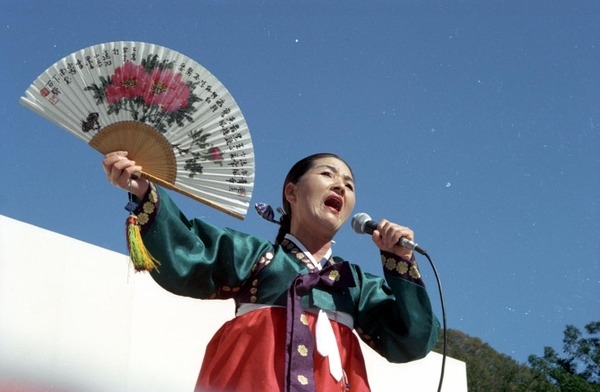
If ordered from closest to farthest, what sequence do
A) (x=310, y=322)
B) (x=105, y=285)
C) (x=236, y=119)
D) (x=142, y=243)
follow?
(x=142, y=243) → (x=310, y=322) → (x=236, y=119) → (x=105, y=285)

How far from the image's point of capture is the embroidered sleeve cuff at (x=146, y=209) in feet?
8.26

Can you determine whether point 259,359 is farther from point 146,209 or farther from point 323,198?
point 323,198

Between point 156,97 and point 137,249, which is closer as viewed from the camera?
point 137,249

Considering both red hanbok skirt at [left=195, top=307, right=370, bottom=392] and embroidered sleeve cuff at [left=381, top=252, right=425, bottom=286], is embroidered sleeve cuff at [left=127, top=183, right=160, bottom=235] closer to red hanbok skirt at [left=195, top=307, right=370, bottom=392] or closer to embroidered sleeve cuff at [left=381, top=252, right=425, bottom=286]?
red hanbok skirt at [left=195, top=307, right=370, bottom=392]

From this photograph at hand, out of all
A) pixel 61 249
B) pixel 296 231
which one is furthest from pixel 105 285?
pixel 296 231

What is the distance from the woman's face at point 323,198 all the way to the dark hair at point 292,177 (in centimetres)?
2

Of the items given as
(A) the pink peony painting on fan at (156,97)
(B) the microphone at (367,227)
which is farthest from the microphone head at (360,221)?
(A) the pink peony painting on fan at (156,97)

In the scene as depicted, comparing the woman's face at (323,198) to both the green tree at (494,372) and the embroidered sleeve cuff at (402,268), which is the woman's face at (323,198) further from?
the green tree at (494,372)

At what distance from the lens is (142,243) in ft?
8.09

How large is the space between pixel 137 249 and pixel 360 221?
2.24ft

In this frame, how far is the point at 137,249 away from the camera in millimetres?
2432

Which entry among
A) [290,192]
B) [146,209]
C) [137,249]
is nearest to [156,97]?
[146,209]

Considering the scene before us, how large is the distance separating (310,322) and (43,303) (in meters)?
1.87

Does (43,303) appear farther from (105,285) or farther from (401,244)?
(401,244)
